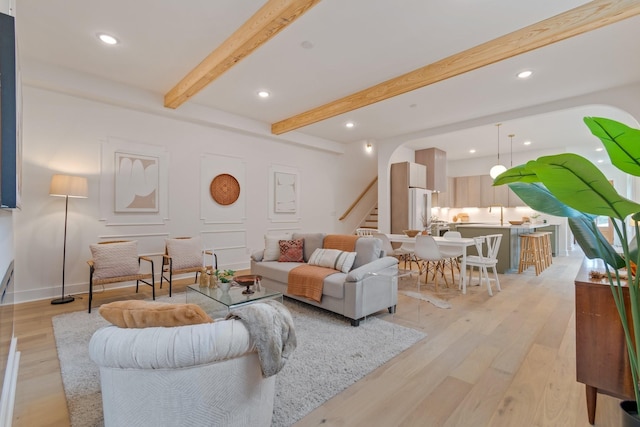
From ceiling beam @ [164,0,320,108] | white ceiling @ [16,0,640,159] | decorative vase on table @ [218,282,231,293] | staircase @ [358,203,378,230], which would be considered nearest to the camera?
ceiling beam @ [164,0,320,108]

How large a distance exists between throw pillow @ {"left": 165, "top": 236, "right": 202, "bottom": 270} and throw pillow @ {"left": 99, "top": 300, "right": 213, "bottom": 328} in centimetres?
306

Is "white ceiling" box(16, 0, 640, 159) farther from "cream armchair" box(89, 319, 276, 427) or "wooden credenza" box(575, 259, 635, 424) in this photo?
"cream armchair" box(89, 319, 276, 427)

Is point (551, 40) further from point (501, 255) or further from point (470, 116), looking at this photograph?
point (501, 255)

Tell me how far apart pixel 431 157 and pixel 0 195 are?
761 centimetres

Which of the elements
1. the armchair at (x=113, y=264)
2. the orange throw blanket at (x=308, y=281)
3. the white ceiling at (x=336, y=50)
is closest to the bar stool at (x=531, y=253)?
the white ceiling at (x=336, y=50)

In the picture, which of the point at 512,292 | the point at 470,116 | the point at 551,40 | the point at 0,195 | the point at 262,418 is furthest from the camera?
the point at 470,116

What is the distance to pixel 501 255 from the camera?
5.52 meters

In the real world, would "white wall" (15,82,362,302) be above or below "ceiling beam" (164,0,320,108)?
below

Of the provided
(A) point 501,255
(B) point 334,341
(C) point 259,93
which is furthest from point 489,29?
(A) point 501,255

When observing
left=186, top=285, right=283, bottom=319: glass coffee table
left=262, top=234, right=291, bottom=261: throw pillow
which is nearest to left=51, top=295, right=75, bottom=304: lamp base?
left=186, top=285, right=283, bottom=319: glass coffee table

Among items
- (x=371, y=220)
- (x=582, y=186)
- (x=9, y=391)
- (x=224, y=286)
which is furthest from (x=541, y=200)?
(x=371, y=220)

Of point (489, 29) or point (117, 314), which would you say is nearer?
point (117, 314)

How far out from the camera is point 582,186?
1.04 m

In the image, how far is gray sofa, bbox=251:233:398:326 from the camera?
2.93 metres
